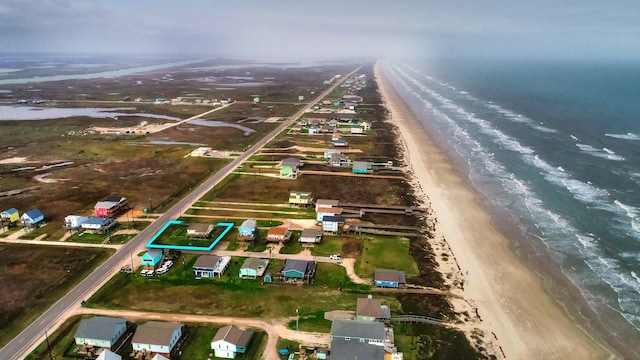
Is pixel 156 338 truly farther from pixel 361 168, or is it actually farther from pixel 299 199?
pixel 361 168

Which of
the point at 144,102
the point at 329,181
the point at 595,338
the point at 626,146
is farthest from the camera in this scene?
the point at 144,102

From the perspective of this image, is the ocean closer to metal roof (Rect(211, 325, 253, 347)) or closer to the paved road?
metal roof (Rect(211, 325, 253, 347))

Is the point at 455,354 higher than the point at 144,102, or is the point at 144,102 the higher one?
the point at 144,102

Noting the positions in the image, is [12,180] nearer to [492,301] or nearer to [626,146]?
[492,301]

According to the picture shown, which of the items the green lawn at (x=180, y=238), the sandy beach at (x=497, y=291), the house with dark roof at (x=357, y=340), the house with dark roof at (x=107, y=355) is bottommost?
the sandy beach at (x=497, y=291)

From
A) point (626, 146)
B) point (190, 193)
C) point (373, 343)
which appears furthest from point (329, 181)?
point (626, 146)

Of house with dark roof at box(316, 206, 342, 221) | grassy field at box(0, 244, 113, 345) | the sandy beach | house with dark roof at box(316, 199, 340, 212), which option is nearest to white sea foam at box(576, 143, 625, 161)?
the sandy beach

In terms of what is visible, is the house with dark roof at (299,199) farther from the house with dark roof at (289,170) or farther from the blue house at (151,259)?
the blue house at (151,259)

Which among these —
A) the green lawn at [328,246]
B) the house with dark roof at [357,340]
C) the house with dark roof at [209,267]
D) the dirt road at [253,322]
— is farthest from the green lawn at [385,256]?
the house with dark roof at [209,267]
